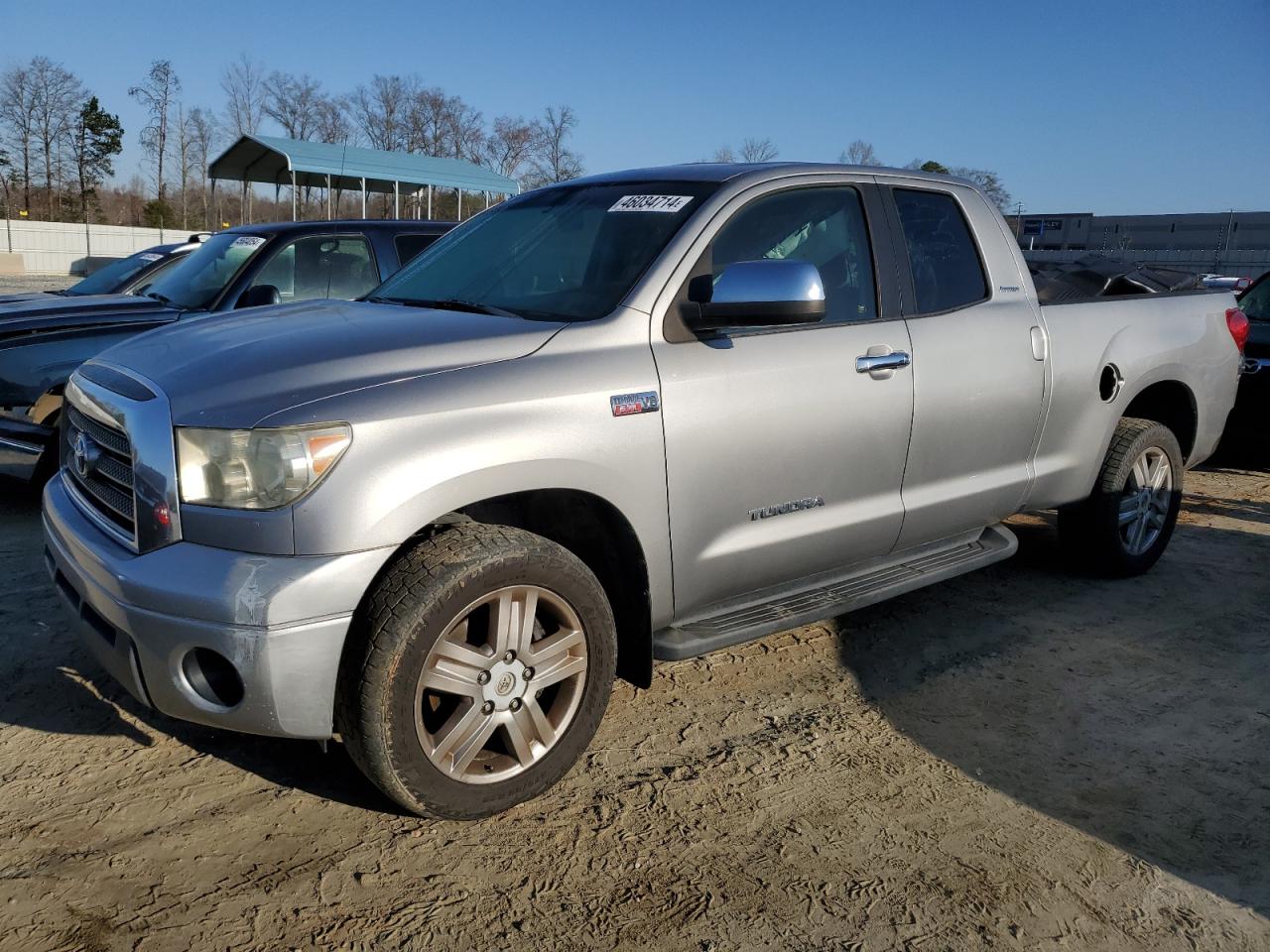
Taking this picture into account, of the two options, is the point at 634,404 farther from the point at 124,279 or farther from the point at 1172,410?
the point at 124,279

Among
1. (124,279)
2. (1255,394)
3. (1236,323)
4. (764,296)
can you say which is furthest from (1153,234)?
(764,296)

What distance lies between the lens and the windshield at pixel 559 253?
3391 mm

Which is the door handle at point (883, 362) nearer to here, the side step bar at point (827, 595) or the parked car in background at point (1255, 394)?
the side step bar at point (827, 595)

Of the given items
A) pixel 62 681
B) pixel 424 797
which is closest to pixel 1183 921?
pixel 424 797

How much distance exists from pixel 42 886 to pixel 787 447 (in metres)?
2.45

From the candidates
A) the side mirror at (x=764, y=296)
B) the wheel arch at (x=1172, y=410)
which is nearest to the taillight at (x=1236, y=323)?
the wheel arch at (x=1172, y=410)

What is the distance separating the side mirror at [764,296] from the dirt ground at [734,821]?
4.63 ft

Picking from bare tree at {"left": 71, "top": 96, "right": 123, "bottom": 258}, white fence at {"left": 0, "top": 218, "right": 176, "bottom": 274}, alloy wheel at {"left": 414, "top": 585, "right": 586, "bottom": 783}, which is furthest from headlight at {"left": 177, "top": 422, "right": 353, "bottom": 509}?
bare tree at {"left": 71, "top": 96, "right": 123, "bottom": 258}

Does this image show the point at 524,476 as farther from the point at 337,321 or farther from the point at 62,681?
the point at 62,681

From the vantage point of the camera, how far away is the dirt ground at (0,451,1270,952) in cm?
251

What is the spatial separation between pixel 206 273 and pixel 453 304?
3.77 meters

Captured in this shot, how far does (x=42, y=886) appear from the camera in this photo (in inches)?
101

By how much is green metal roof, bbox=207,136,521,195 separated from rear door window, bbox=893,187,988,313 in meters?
19.6

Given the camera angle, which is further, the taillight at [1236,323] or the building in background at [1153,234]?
the building in background at [1153,234]
